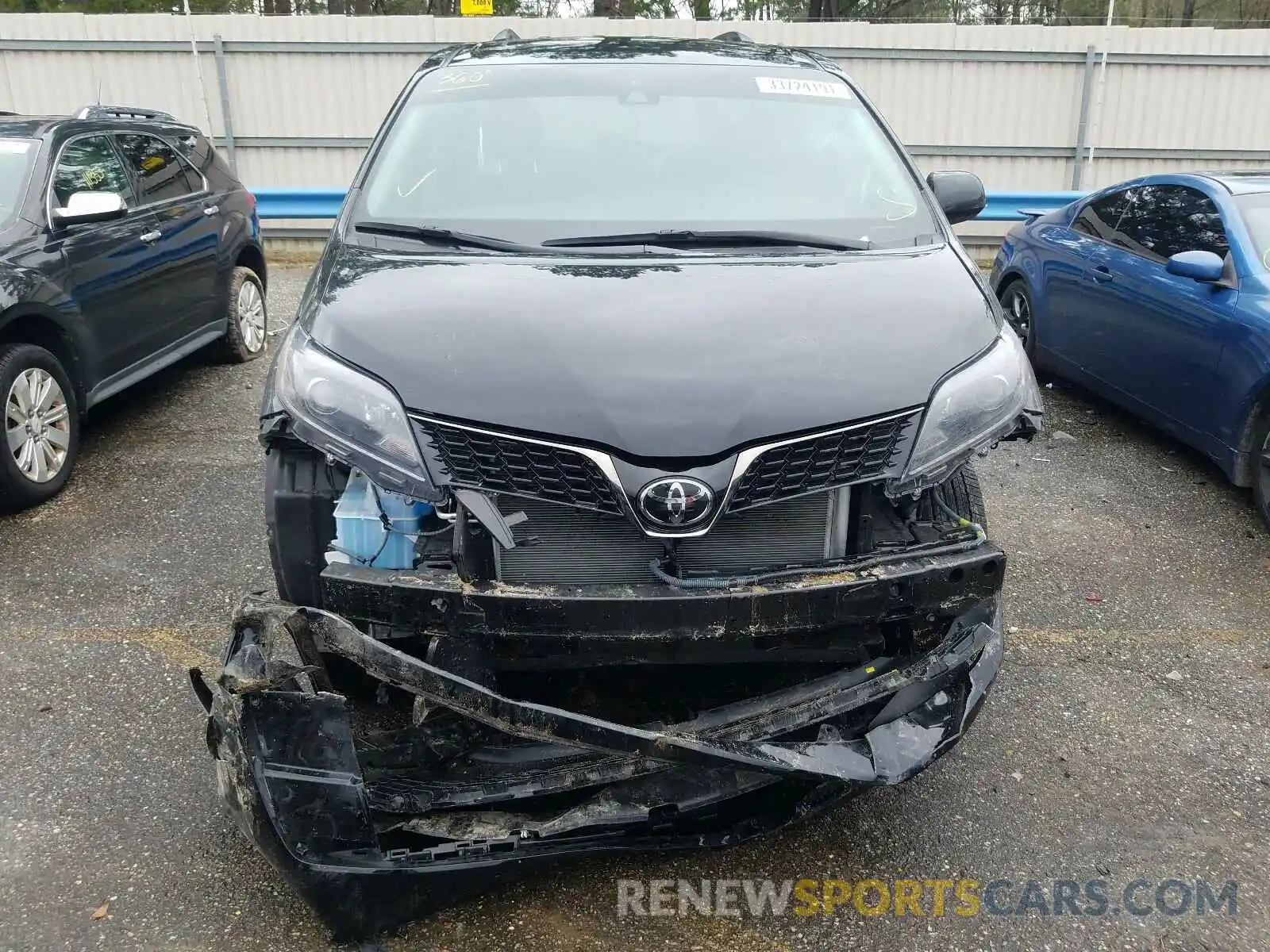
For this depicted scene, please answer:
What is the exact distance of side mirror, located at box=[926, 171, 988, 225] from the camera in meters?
3.90

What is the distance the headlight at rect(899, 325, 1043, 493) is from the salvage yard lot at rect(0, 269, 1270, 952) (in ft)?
3.63

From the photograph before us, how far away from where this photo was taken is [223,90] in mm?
12164

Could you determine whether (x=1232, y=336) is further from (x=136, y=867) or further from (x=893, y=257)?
(x=136, y=867)

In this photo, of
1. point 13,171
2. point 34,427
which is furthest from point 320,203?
point 34,427

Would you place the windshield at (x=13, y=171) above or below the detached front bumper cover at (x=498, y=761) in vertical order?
above

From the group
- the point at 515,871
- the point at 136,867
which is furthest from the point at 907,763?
the point at 136,867

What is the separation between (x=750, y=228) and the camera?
3.19m

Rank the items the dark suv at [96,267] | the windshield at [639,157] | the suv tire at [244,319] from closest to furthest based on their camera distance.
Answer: the windshield at [639,157] → the dark suv at [96,267] → the suv tire at [244,319]

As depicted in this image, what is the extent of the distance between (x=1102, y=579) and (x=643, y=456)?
3028mm

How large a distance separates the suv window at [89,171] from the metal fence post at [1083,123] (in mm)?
10740

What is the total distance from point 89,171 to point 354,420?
4301 millimetres

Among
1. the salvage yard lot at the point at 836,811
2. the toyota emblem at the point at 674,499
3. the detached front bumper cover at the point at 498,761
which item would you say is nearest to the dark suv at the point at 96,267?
the salvage yard lot at the point at 836,811

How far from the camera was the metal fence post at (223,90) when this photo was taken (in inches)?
474

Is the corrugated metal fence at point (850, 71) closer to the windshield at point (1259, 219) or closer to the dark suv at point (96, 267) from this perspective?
the dark suv at point (96, 267)
